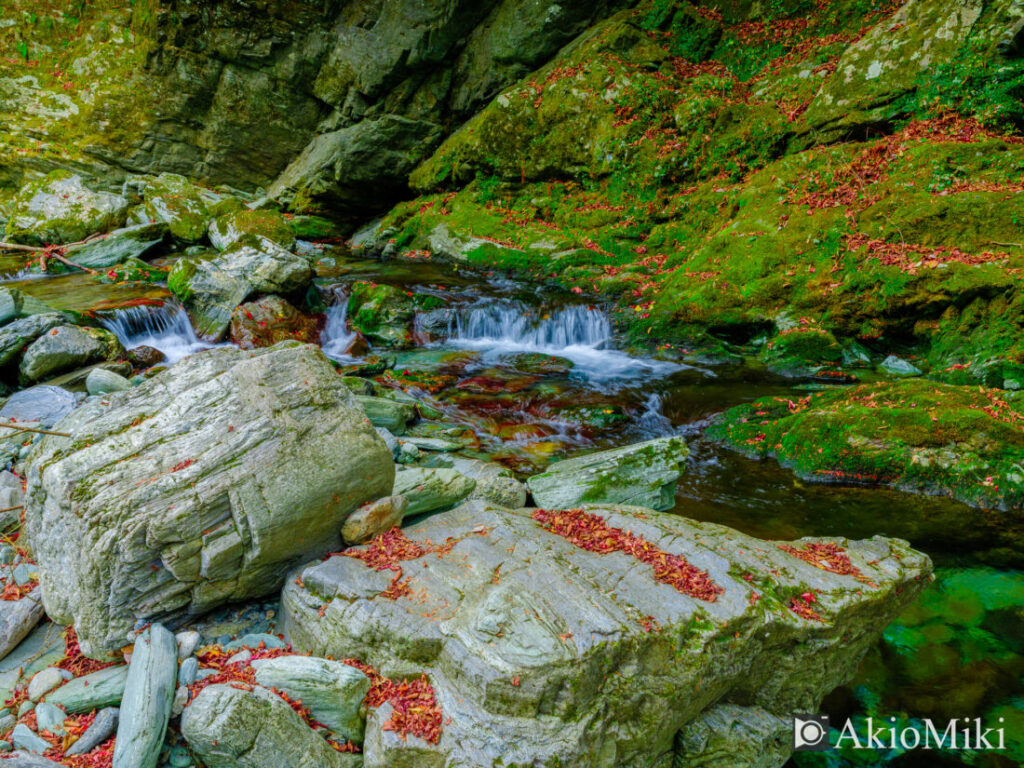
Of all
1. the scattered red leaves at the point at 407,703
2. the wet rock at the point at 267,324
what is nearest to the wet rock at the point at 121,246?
the wet rock at the point at 267,324

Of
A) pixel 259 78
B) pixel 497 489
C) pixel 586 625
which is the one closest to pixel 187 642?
pixel 586 625

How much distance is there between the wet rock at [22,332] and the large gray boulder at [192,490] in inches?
195

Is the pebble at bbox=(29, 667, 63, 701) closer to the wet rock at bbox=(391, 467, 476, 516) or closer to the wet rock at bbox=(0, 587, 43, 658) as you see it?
the wet rock at bbox=(0, 587, 43, 658)

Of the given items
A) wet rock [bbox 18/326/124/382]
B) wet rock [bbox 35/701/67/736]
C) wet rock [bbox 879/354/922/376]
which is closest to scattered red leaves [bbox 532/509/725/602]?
wet rock [bbox 35/701/67/736]

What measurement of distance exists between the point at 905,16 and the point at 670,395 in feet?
37.8

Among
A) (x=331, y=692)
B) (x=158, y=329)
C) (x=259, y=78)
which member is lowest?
(x=331, y=692)

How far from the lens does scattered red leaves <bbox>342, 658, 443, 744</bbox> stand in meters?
2.64

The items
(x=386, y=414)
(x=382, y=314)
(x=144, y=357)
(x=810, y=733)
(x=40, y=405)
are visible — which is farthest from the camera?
(x=382, y=314)

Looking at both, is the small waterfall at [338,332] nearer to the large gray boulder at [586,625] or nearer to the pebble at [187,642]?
the large gray boulder at [586,625]

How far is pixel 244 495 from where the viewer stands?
3270 millimetres

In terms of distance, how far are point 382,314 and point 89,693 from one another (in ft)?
30.5

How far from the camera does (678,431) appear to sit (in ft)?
26.7

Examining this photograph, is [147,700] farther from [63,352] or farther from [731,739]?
[63,352]

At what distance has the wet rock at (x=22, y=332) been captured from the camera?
722 cm
